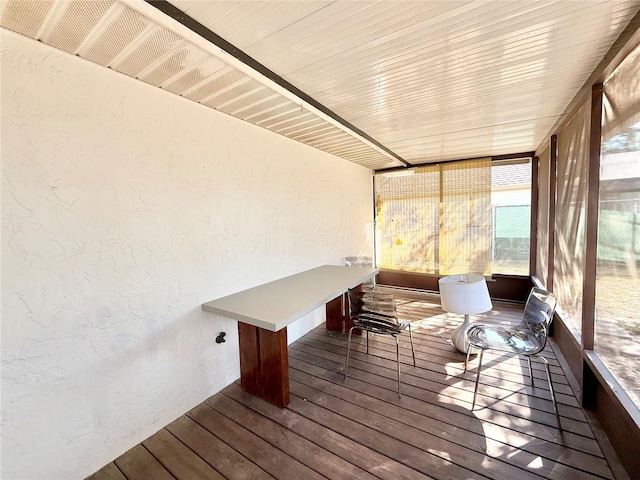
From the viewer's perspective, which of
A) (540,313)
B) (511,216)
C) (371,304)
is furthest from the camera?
(511,216)

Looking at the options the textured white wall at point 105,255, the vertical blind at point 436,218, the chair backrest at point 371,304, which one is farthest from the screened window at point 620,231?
the vertical blind at point 436,218

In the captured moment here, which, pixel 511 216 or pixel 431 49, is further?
pixel 511 216

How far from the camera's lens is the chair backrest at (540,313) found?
1.96 meters

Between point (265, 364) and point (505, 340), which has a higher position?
point (505, 340)

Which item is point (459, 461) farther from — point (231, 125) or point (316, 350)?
point (231, 125)

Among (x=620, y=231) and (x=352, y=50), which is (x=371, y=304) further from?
(x=352, y=50)

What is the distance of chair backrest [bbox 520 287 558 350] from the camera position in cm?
196

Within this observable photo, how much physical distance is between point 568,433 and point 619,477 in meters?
0.30

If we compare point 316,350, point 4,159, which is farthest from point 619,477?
point 4,159

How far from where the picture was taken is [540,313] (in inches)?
82.2

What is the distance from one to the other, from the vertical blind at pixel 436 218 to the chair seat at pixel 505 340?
2.41 m

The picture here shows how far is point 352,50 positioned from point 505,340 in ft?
7.73

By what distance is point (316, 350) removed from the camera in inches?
116

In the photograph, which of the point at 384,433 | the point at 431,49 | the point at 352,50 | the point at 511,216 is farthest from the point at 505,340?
the point at 511,216
